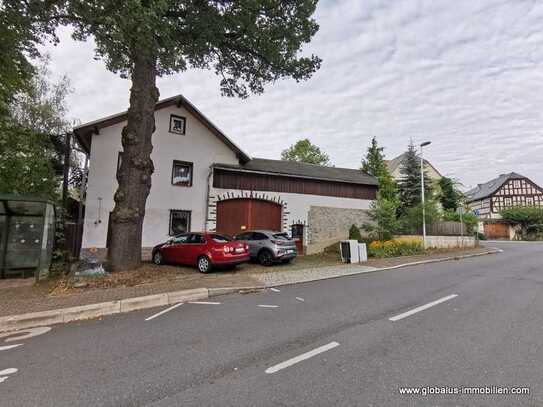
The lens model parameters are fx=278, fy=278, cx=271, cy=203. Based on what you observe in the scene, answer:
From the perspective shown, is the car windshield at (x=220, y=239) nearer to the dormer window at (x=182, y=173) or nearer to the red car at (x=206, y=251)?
the red car at (x=206, y=251)

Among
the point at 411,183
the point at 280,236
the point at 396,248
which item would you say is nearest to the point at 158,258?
the point at 280,236

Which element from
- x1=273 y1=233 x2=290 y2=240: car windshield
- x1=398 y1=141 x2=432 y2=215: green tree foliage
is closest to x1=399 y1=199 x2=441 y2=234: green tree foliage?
x1=398 y1=141 x2=432 y2=215: green tree foliage

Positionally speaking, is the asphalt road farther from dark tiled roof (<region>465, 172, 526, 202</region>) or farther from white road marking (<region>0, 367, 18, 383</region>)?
dark tiled roof (<region>465, 172, 526, 202</region>)

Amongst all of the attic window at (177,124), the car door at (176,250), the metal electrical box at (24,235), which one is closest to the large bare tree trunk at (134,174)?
the car door at (176,250)

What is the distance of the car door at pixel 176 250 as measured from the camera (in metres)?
11.1

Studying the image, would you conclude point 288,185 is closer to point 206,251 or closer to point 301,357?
point 206,251

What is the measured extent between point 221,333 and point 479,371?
11.4ft

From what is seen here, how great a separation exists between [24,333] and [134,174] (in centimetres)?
509

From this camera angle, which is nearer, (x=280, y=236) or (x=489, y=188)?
(x=280, y=236)

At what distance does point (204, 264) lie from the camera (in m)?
10.3

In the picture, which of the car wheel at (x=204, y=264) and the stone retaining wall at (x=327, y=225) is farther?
the stone retaining wall at (x=327, y=225)

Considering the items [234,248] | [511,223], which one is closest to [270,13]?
[234,248]

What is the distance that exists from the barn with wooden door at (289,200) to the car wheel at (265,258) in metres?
4.01

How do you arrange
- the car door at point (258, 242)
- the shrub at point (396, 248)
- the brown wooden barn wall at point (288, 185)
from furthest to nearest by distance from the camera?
the brown wooden barn wall at point (288, 185) < the shrub at point (396, 248) < the car door at point (258, 242)
